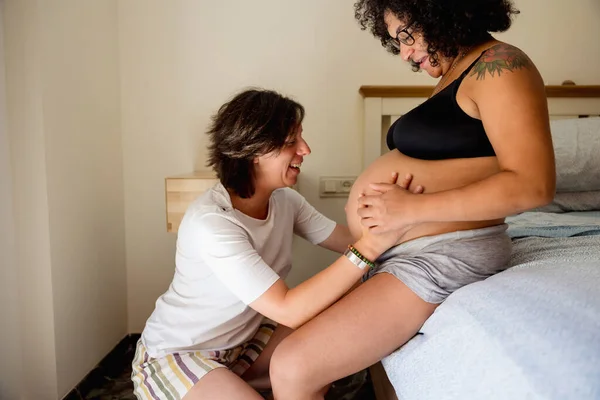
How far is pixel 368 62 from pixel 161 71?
808 millimetres

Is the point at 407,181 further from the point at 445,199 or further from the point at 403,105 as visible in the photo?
the point at 403,105

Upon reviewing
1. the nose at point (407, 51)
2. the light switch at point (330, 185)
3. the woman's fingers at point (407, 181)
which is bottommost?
the light switch at point (330, 185)

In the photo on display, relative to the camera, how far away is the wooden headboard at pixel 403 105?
167cm

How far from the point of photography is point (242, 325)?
3.47ft

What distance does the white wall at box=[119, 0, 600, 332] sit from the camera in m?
1.72

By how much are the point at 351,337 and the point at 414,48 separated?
603 mm

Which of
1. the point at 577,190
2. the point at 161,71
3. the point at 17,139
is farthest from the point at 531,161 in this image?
the point at 161,71

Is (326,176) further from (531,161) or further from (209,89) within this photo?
(531,161)

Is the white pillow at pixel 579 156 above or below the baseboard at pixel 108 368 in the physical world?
above

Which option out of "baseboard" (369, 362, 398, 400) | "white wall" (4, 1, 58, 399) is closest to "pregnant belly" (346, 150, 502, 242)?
"baseboard" (369, 362, 398, 400)

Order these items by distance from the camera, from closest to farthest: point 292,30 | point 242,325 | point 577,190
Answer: point 242,325, point 577,190, point 292,30

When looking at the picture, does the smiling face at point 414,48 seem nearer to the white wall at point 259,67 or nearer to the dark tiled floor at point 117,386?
the white wall at point 259,67

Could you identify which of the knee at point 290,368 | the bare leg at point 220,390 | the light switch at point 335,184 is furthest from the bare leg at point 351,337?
the light switch at point 335,184

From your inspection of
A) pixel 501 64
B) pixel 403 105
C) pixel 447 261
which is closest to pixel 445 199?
pixel 447 261
